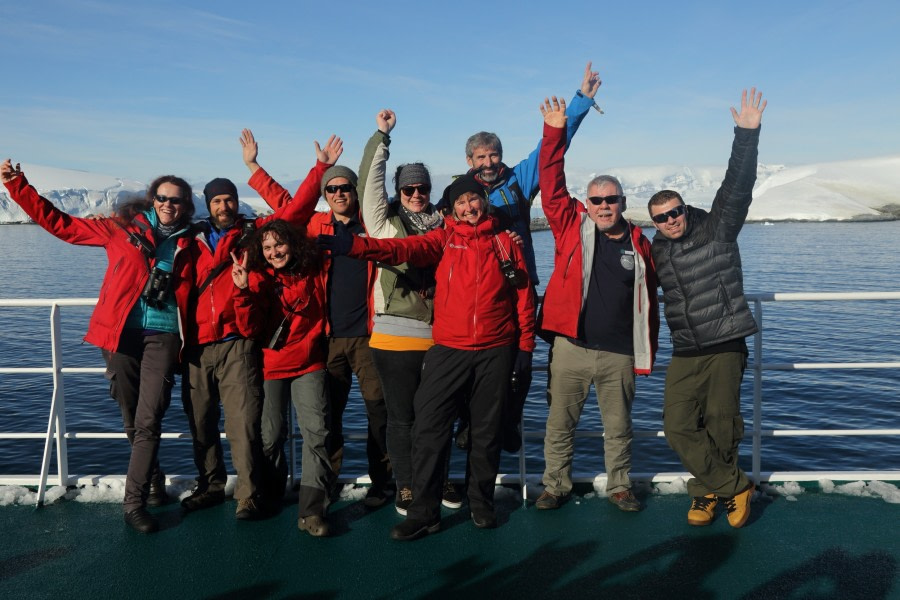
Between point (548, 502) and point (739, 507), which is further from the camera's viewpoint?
point (548, 502)

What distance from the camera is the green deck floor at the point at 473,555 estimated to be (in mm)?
3170

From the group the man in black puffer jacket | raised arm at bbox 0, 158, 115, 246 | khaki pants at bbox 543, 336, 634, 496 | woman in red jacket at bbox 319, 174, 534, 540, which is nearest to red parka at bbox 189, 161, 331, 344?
raised arm at bbox 0, 158, 115, 246

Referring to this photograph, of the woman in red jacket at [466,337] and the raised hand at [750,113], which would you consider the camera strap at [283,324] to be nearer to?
the woman in red jacket at [466,337]

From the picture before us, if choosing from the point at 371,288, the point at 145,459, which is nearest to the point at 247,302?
the point at 371,288

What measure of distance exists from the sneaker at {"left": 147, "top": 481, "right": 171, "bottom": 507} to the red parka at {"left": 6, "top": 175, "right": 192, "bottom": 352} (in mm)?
900

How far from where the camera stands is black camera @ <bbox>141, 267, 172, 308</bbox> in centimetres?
367

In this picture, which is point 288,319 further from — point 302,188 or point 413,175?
point 413,175

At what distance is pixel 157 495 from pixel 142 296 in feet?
4.11

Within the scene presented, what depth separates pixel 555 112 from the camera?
149 inches

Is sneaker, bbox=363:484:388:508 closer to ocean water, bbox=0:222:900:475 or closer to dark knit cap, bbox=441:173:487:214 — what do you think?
dark knit cap, bbox=441:173:487:214

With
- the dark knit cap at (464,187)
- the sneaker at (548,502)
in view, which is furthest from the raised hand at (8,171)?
the sneaker at (548,502)

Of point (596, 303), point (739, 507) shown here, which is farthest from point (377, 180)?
point (739, 507)

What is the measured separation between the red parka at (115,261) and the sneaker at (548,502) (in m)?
2.21

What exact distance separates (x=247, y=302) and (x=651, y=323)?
220 centimetres
